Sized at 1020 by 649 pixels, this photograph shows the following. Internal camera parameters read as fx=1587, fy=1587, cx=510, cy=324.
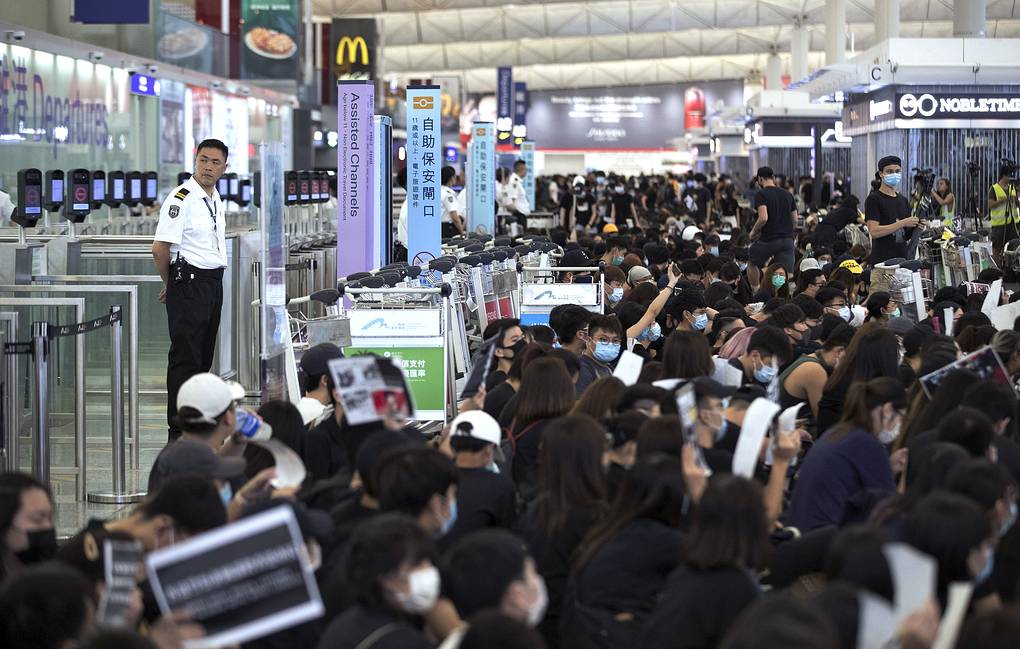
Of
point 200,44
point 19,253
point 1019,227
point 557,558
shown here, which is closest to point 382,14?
point 200,44

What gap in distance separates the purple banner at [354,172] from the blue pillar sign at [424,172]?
2.96 ft

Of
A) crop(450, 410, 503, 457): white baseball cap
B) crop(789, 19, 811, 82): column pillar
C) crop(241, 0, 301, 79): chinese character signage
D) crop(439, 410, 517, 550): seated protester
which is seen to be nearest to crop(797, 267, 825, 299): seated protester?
crop(450, 410, 503, 457): white baseball cap

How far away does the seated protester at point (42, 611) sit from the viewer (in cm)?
310

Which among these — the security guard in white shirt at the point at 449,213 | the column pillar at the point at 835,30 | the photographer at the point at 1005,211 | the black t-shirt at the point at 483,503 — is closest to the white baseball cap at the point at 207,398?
the black t-shirt at the point at 483,503

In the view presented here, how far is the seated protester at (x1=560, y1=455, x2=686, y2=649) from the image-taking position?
13.4 ft

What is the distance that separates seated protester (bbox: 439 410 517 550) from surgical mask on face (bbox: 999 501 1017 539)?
4.76 ft

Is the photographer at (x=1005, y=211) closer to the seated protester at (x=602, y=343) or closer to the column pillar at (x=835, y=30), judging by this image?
the seated protester at (x=602, y=343)

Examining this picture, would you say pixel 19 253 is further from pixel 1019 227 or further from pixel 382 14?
pixel 382 14

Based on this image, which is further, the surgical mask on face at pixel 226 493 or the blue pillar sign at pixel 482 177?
the blue pillar sign at pixel 482 177

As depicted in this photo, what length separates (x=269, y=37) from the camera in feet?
89.8

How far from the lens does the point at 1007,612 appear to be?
2881 millimetres

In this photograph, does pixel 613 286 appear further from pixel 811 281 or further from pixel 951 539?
pixel 951 539

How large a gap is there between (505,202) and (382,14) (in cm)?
2178

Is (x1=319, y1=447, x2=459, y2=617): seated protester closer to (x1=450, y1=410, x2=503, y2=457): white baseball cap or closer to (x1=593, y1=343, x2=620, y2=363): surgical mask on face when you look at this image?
(x1=450, y1=410, x2=503, y2=457): white baseball cap
